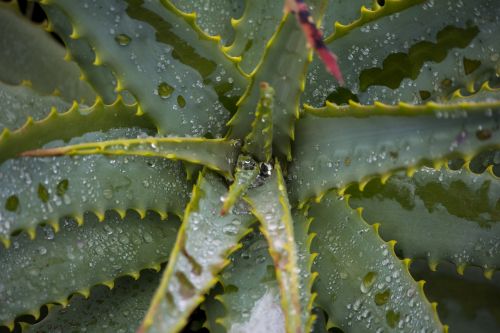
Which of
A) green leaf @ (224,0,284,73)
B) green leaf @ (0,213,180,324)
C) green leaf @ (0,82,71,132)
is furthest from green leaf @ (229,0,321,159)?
green leaf @ (0,82,71,132)

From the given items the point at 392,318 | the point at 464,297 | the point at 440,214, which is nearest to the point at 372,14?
the point at 440,214

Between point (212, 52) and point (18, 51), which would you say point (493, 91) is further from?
point (18, 51)

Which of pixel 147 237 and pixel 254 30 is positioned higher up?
pixel 254 30

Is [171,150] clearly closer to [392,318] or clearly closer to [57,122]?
[57,122]

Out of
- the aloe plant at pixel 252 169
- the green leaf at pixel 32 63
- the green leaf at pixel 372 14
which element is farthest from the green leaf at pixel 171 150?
the green leaf at pixel 32 63

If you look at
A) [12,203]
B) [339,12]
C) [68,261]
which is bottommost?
[68,261]

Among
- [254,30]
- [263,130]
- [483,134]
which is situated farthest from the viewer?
[254,30]

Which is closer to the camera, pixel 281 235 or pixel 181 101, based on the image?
pixel 281 235
